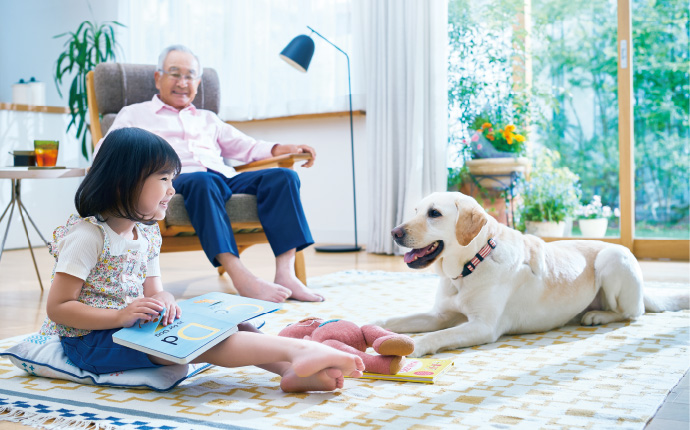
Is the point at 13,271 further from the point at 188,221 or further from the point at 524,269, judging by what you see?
the point at 524,269

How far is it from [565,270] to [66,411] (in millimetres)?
1338

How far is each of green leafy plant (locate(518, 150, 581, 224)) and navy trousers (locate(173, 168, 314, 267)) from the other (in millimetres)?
2027

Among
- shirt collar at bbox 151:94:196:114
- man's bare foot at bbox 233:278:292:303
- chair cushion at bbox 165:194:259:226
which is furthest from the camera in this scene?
shirt collar at bbox 151:94:196:114

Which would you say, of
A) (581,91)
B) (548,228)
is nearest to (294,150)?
(548,228)

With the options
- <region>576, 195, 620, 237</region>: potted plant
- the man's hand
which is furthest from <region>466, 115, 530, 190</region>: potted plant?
the man's hand

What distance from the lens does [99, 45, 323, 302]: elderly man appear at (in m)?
2.34

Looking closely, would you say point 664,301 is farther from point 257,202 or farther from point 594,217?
point 594,217

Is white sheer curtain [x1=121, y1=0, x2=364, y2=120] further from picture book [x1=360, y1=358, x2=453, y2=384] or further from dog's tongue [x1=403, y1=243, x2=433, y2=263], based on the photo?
picture book [x1=360, y1=358, x2=453, y2=384]

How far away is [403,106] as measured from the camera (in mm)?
4027

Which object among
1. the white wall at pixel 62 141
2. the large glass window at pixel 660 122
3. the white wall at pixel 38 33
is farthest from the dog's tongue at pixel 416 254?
the white wall at pixel 38 33

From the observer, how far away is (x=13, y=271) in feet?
10.9

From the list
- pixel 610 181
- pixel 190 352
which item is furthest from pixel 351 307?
pixel 610 181

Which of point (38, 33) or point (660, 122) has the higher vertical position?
point (38, 33)

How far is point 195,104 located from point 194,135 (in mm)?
323
